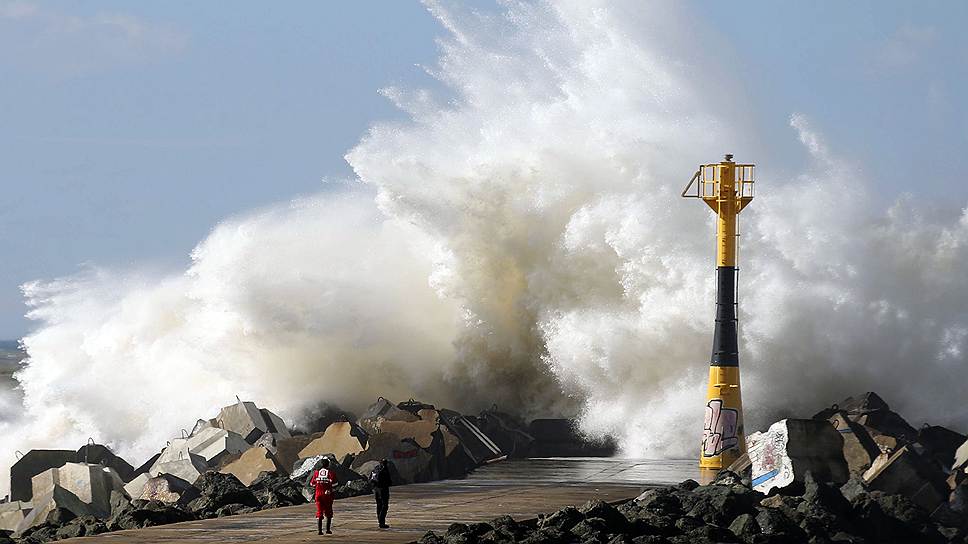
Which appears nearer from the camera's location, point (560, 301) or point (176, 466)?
point (176, 466)

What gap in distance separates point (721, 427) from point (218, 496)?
8.01 meters

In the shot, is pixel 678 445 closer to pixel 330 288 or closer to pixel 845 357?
A: pixel 845 357

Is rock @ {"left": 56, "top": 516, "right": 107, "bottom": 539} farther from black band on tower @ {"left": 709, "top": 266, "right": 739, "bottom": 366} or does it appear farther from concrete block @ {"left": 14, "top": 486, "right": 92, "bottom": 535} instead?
black band on tower @ {"left": 709, "top": 266, "right": 739, "bottom": 366}

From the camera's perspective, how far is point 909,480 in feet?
61.0

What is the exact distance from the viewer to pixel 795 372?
26656mm

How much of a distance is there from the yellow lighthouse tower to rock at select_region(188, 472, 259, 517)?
7.10m

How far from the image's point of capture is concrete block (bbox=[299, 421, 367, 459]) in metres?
22.1

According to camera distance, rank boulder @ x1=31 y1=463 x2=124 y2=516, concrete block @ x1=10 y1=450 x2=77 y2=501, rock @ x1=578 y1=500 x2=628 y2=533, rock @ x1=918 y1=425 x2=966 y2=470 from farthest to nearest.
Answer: concrete block @ x1=10 y1=450 x2=77 y2=501, rock @ x1=918 y1=425 x2=966 y2=470, boulder @ x1=31 y1=463 x2=124 y2=516, rock @ x1=578 y1=500 x2=628 y2=533

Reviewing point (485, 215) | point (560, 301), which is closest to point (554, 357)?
point (560, 301)

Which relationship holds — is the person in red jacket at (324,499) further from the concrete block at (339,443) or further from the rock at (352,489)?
the concrete block at (339,443)

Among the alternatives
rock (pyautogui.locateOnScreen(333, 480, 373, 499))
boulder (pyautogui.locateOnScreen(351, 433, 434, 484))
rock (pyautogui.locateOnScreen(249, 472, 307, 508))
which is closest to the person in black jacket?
rock (pyautogui.locateOnScreen(249, 472, 307, 508))

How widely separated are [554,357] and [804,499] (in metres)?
12.9

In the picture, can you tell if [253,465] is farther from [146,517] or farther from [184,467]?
[146,517]

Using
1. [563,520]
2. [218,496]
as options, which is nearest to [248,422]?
[218,496]
